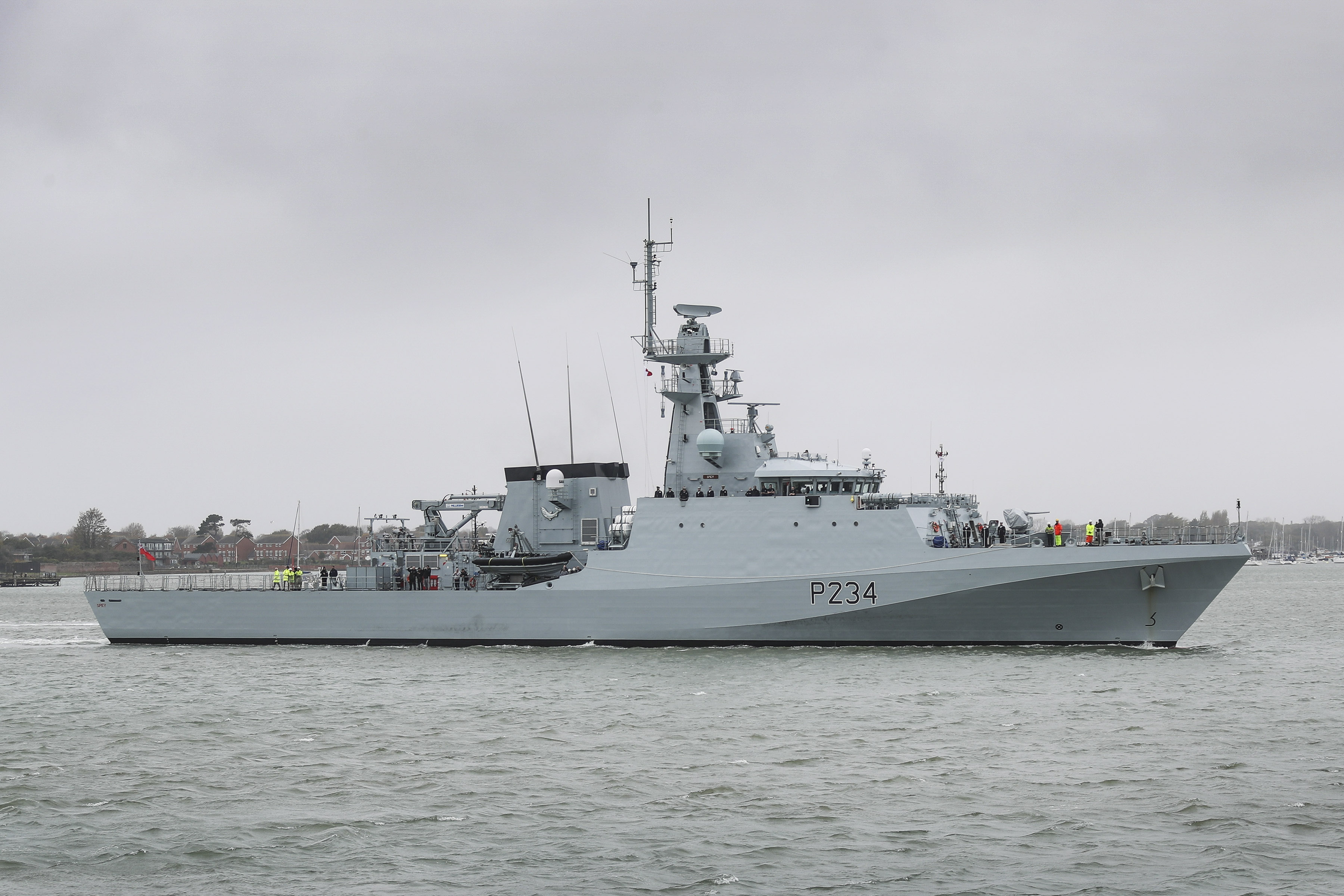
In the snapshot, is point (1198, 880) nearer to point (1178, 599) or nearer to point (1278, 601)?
point (1178, 599)

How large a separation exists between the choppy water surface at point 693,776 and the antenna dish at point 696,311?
7.41 m

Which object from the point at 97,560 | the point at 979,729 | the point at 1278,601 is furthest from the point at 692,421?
the point at 97,560

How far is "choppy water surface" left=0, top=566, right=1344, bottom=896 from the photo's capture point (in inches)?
364

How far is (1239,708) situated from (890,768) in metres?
6.53

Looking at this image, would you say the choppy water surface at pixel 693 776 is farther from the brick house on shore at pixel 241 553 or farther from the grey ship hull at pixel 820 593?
the brick house on shore at pixel 241 553

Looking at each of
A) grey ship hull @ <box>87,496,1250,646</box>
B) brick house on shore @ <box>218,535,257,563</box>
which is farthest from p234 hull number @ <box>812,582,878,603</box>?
brick house on shore @ <box>218,535,257,563</box>

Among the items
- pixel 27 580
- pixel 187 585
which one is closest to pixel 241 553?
pixel 27 580

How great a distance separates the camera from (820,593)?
22109 millimetres

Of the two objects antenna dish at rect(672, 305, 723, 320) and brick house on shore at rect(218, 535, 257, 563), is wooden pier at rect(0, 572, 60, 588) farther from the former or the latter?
antenna dish at rect(672, 305, 723, 320)

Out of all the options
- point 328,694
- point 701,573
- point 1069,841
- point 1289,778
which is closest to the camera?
point 1069,841

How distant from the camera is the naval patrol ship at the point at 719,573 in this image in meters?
21.3

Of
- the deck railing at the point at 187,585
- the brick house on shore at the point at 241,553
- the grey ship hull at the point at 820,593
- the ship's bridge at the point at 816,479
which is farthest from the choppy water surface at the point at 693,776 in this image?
the brick house on shore at the point at 241,553

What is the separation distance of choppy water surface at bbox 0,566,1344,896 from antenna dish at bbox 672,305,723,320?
7408 mm

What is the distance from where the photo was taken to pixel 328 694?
18.7 m
